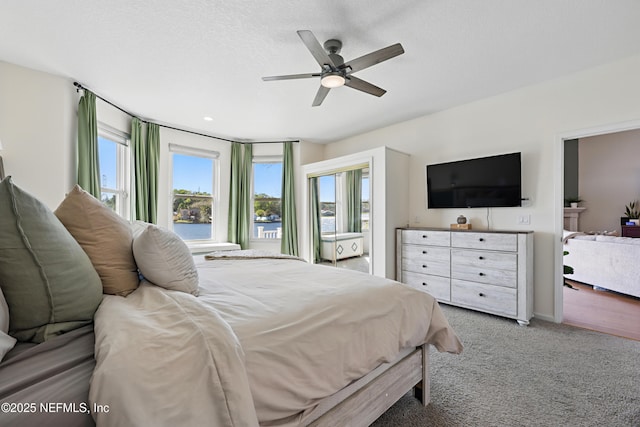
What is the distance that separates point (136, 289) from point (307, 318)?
83 cm

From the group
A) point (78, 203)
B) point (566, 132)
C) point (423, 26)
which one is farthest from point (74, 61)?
point (566, 132)

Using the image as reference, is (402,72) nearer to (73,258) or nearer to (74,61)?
(73,258)

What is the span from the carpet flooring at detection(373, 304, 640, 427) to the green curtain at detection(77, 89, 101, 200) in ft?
11.4

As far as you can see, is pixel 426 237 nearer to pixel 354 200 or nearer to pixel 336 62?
pixel 354 200

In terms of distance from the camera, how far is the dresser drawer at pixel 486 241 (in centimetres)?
276

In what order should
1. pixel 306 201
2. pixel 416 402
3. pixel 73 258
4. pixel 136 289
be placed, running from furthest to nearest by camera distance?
pixel 306 201 < pixel 416 402 < pixel 136 289 < pixel 73 258

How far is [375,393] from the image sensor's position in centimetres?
128

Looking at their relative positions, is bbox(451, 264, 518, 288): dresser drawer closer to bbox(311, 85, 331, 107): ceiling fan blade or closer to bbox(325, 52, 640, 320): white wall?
bbox(325, 52, 640, 320): white wall

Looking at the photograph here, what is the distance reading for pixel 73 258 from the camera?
0.94 m

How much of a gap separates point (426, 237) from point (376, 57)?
7.44ft

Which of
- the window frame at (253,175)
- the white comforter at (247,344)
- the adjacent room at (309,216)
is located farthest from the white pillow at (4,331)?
the window frame at (253,175)

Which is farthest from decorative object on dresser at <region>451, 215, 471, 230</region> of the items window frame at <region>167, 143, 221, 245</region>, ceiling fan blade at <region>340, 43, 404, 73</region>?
window frame at <region>167, 143, 221, 245</region>

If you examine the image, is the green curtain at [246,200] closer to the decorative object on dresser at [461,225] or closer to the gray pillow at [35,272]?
the decorative object on dresser at [461,225]

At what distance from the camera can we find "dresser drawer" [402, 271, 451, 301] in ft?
10.6
